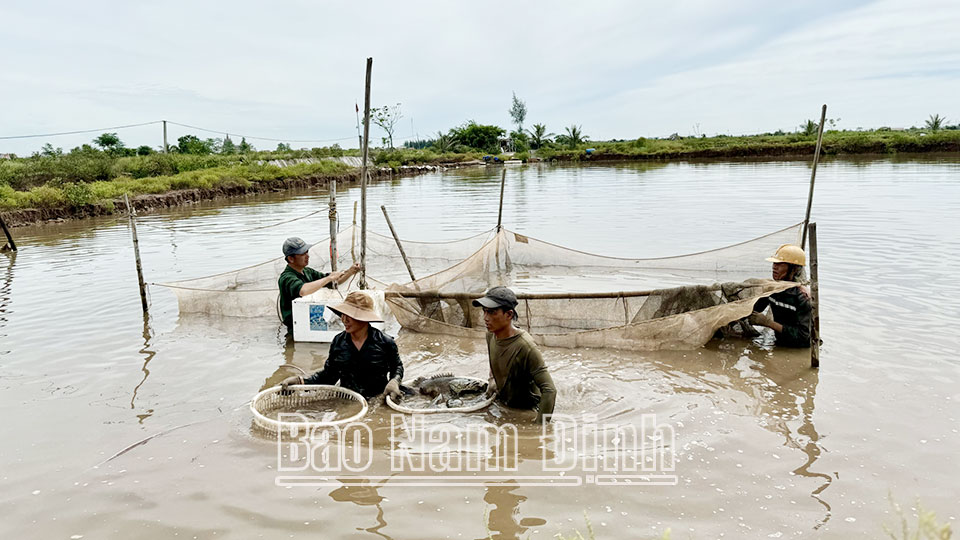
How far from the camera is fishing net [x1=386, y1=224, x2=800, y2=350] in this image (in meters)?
5.00

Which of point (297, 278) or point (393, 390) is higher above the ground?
point (297, 278)

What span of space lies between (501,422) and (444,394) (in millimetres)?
525

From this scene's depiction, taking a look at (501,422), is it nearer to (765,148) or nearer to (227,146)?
(765,148)

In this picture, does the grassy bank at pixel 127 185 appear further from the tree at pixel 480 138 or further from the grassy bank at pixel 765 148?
the tree at pixel 480 138

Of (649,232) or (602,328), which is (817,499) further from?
(649,232)

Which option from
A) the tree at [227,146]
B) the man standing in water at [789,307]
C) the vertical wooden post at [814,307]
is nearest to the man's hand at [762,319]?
the man standing in water at [789,307]

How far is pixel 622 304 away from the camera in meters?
5.27

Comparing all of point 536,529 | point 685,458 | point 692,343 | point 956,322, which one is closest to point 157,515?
point 536,529

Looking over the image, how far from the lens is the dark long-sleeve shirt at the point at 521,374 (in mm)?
3465

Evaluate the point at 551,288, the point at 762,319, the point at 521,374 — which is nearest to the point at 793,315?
the point at 762,319

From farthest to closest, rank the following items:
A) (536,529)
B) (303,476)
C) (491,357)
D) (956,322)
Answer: (956,322) < (491,357) < (303,476) < (536,529)

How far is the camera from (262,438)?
3.72m

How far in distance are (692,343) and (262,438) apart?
337 cm

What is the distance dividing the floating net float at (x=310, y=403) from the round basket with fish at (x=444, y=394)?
0.30 metres
